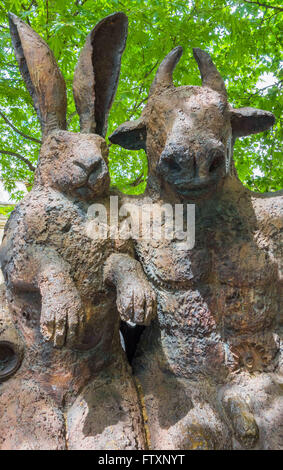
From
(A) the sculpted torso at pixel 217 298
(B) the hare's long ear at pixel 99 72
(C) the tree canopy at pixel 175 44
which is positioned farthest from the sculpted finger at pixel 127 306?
(C) the tree canopy at pixel 175 44

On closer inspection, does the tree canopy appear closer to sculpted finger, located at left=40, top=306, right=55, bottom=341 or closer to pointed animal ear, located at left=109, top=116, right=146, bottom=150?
pointed animal ear, located at left=109, top=116, right=146, bottom=150

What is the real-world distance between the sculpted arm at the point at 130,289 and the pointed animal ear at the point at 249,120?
34.3 inches

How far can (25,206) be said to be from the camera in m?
1.81

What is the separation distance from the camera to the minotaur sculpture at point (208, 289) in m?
1.66

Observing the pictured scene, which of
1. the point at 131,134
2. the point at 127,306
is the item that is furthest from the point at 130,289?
the point at 131,134

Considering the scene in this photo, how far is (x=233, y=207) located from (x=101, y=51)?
103cm

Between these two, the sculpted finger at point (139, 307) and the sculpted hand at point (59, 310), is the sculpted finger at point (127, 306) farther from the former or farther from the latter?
the sculpted hand at point (59, 310)

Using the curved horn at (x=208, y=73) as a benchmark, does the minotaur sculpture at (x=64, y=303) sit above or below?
below

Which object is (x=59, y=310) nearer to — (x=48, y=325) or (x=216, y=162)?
(x=48, y=325)

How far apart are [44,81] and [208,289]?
47.6 inches

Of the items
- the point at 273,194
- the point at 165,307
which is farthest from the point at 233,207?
the point at 165,307

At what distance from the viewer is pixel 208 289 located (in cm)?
182

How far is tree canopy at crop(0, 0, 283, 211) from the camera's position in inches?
178

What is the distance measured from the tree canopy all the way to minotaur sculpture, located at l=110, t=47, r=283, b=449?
9.26 feet
